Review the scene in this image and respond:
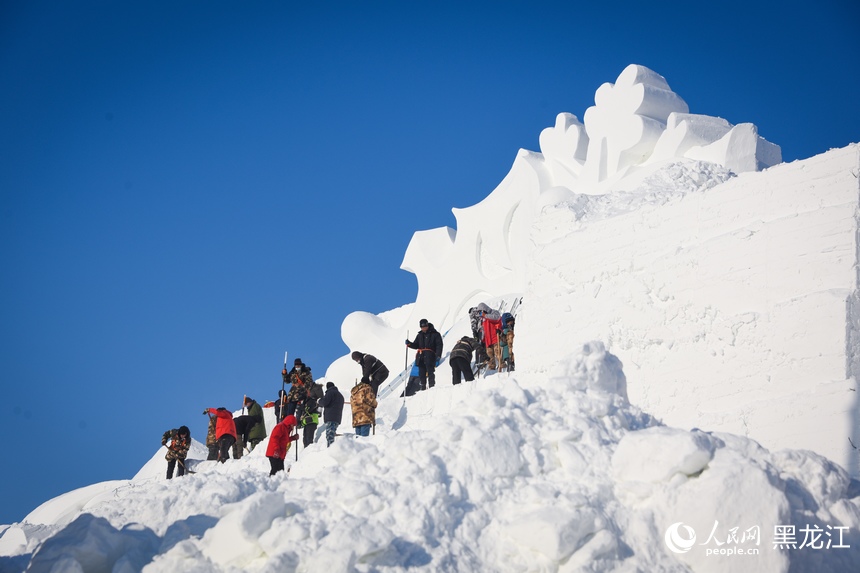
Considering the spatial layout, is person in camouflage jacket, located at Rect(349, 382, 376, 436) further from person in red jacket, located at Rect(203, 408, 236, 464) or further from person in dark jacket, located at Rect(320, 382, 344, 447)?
person in red jacket, located at Rect(203, 408, 236, 464)

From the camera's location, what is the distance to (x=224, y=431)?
1272 cm

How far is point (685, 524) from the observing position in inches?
252

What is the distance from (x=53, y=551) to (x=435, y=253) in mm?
22091

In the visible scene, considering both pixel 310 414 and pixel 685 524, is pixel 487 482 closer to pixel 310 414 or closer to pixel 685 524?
pixel 685 524

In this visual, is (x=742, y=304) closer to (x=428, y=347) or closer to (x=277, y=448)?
(x=428, y=347)

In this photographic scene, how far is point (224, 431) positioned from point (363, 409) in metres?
2.88

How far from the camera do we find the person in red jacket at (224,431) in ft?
41.2

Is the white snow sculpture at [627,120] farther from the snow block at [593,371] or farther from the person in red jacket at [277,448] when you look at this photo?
the person in red jacket at [277,448]

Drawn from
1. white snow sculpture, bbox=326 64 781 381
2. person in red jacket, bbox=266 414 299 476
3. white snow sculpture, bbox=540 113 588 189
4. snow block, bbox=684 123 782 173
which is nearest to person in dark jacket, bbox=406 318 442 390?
person in red jacket, bbox=266 414 299 476

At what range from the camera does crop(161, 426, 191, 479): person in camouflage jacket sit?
12719mm

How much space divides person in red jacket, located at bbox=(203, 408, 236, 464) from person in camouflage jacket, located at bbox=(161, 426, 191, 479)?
19.3 inches

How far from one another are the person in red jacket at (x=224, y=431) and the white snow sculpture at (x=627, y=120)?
13452 mm

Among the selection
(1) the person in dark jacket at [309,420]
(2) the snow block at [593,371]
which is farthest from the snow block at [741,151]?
(2) the snow block at [593,371]

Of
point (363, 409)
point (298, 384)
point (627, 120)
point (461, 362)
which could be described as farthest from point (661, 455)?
point (627, 120)
